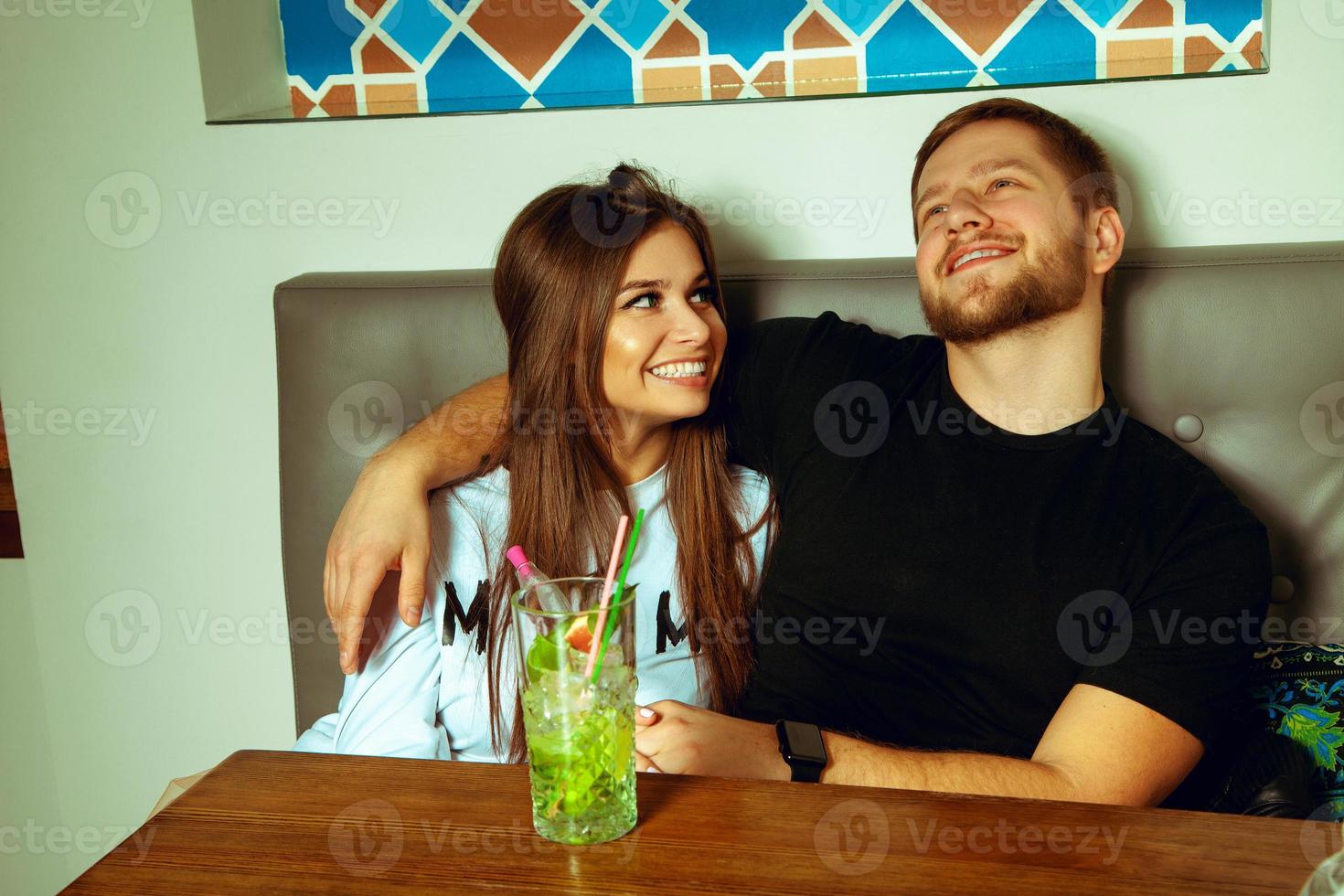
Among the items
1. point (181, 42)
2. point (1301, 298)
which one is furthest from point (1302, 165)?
point (181, 42)

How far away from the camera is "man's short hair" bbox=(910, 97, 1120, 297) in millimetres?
1422

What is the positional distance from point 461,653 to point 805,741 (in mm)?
454

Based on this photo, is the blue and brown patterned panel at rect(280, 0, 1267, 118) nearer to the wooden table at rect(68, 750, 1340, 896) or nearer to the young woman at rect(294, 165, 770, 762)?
the young woman at rect(294, 165, 770, 762)

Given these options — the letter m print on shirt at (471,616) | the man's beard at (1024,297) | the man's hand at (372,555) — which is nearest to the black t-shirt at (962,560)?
the man's beard at (1024,297)

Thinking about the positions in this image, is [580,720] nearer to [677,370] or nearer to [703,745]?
[703,745]

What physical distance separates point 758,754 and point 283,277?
114cm

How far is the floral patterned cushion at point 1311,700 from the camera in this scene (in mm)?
1114

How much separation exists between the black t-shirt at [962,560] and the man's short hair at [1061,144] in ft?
0.80

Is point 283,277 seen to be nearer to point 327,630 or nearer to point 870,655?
point 327,630

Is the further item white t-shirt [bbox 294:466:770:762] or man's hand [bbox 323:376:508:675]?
white t-shirt [bbox 294:466:770:762]

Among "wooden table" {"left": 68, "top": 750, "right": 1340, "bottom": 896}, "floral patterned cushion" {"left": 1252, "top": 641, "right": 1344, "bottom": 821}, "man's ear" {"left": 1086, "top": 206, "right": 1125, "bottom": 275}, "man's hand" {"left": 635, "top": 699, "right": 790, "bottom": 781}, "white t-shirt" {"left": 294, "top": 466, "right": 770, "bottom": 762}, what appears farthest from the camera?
"man's ear" {"left": 1086, "top": 206, "right": 1125, "bottom": 275}

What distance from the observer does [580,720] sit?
739 mm

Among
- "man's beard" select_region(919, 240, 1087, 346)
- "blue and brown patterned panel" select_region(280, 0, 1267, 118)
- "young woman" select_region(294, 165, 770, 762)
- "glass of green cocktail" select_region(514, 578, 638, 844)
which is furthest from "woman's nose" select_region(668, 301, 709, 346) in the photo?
"glass of green cocktail" select_region(514, 578, 638, 844)

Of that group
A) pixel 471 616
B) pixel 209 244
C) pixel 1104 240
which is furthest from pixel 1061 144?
pixel 209 244
